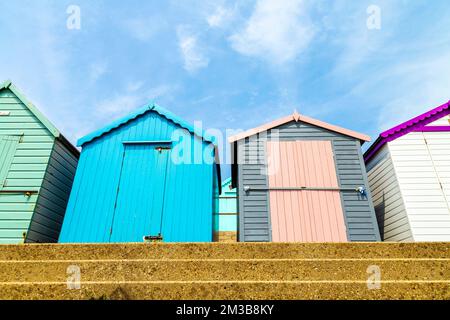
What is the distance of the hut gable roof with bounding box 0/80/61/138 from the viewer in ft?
28.0

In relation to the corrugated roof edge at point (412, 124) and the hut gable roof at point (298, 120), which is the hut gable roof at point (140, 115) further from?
the corrugated roof edge at point (412, 124)

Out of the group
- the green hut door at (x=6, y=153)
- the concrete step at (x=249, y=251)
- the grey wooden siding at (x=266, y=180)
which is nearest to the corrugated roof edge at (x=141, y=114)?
the grey wooden siding at (x=266, y=180)

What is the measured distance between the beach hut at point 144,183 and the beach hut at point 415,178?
5.08 m

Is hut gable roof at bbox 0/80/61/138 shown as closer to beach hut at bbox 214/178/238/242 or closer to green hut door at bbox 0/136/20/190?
green hut door at bbox 0/136/20/190

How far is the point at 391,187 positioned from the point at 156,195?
660 centimetres

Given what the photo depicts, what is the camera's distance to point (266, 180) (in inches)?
324

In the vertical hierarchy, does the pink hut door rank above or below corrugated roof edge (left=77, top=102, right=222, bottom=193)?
below

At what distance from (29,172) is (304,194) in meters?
7.28

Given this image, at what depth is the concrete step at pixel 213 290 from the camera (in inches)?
112

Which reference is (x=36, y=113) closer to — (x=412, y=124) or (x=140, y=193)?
(x=140, y=193)

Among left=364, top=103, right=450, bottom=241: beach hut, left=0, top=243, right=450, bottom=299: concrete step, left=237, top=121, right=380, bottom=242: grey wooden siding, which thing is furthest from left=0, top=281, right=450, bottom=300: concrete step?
left=364, top=103, right=450, bottom=241: beach hut

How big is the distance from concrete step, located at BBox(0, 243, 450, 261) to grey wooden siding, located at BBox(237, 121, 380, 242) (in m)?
3.79

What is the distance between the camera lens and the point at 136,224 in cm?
761

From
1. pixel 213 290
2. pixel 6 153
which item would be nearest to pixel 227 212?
pixel 6 153
